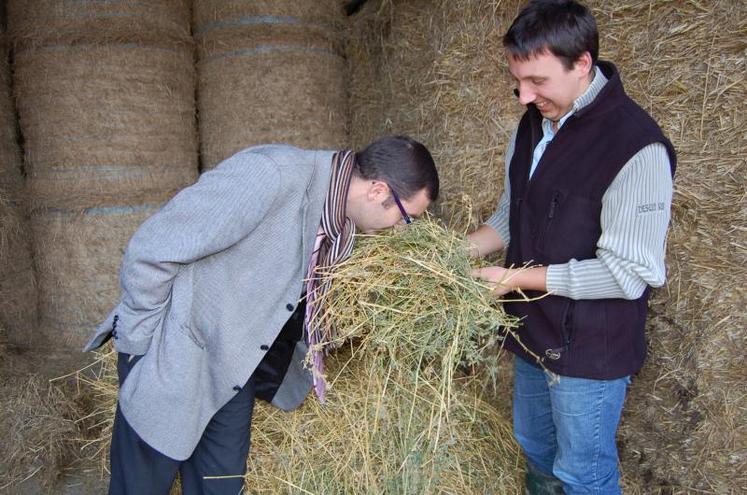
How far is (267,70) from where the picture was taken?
147 inches

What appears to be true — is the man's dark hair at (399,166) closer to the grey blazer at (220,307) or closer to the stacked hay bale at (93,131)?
the grey blazer at (220,307)

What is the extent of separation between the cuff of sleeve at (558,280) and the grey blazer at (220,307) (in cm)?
76

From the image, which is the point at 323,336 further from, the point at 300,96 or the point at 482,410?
the point at 300,96

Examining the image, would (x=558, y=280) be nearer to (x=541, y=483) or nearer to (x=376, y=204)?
(x=376, y=204)

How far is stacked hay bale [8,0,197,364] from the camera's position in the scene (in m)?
3.47

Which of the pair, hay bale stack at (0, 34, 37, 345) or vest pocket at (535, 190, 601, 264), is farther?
hay bale stack at (0, 34, 37, 345)

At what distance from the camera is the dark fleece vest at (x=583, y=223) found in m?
1.72

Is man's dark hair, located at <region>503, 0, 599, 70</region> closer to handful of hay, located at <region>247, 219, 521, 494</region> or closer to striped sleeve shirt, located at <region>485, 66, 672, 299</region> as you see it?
striped sleeve shirt, located at <region>485, 66, 672, 299</region>

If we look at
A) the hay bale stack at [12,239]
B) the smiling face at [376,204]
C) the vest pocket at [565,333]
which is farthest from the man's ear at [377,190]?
the hay bale stack at [12,239]

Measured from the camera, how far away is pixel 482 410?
270 centimetres

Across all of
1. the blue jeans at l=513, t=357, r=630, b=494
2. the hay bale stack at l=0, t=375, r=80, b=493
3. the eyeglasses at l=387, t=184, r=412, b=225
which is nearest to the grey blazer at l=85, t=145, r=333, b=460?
the eyeglasses at l=387, t=184, r=412, b=225

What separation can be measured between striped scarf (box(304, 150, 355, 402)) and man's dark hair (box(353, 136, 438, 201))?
0.06 meters

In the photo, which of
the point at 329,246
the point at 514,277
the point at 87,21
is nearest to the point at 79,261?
the point at 87,21

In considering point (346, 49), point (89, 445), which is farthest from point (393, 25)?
point (89, 445)
